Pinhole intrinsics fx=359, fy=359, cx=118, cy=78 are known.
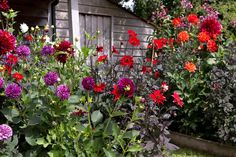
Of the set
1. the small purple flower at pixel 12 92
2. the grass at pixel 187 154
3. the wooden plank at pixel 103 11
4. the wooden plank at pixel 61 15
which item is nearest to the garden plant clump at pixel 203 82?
the grass at pixel 187 154

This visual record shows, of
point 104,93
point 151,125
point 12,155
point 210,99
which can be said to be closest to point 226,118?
point 210,99

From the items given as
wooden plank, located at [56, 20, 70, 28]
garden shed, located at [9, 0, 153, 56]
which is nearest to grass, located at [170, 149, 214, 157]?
garden shed, located at [9, 0, 153, 56]

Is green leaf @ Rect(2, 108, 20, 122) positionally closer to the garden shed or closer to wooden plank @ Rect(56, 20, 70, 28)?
the garden shed

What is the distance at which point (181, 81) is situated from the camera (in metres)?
4.16

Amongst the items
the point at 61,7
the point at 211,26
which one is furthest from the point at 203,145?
the point at 61,7

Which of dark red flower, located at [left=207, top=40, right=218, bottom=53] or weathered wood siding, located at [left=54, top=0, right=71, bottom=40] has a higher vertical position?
weathered wood siding, located at [left=54, top=0, right=71, bottom=40]

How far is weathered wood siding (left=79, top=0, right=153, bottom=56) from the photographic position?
31.3 ft

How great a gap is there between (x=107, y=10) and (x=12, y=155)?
847 cm

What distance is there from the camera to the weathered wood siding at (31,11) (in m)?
6.93

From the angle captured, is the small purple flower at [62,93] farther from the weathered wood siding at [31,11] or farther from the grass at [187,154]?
the weathered wood siding at [31,11]

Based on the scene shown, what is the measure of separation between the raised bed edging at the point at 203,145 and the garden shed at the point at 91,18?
4033 mm

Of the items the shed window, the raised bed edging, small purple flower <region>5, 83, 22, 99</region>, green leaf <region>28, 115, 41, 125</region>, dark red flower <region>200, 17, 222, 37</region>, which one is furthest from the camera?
the shed window

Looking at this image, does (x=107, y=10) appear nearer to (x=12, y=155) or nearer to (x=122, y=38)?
(x=122, y=38)

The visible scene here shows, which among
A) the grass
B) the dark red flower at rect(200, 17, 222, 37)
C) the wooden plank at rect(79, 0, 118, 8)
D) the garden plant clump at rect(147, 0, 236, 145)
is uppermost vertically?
the wooden plank at rect(79, 0, 118, 8)
